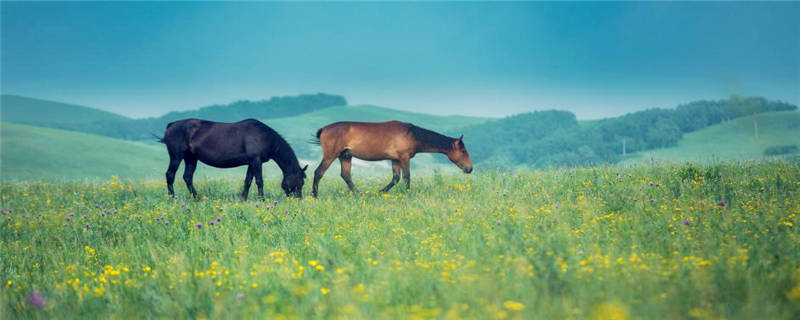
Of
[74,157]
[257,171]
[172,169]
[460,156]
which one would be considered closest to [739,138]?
[460,156]

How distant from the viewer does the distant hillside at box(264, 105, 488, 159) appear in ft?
422

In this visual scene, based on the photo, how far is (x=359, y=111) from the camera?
159 m

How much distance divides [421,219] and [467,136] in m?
110

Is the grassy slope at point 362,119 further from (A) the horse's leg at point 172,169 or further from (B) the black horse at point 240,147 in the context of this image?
(B) the black horse at point 240,147

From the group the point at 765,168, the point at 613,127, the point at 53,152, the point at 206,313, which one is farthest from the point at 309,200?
the point at 613,127

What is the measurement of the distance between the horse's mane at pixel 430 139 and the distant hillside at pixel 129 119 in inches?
3844

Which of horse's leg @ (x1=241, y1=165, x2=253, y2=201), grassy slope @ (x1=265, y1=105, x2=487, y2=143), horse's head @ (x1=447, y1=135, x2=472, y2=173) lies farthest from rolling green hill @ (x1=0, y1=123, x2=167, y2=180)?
grassy slope @ (x1=265, y1=105, x2=487, y2=143)

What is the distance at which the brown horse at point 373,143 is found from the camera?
1427 cm

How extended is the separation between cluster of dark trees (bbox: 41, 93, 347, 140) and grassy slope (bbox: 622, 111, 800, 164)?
7488 centimetres

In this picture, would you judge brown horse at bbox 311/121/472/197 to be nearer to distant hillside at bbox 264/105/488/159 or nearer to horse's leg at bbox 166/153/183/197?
horse's leg at bbox 166/153/183/197

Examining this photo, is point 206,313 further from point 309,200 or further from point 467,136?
point 467,136

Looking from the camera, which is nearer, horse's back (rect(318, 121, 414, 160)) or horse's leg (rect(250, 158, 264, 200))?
horse's leg (rect(250, 158, 264, 200))

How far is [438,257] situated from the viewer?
649cm

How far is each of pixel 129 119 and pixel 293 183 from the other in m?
137
